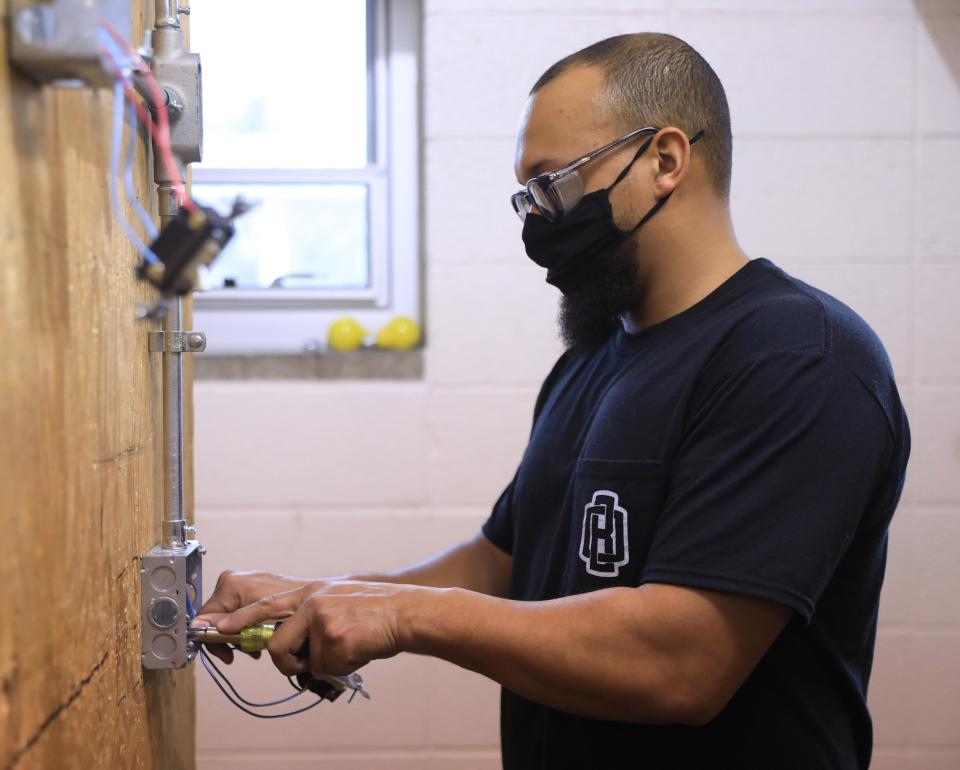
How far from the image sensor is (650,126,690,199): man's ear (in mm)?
1147

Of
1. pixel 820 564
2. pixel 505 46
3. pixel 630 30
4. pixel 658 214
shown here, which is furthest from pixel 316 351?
pixel 820 564

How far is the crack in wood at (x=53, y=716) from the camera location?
0.60 meters

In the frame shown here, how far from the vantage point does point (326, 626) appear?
960 mm

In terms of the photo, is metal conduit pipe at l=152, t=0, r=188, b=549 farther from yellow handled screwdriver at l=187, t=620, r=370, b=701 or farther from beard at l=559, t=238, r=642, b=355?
beard at l=559, t=238, r=642, b=355

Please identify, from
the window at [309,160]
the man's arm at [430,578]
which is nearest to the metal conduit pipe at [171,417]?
the man's arm at [430,578]

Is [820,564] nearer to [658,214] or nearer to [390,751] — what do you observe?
[658,214]

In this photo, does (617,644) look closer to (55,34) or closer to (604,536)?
(604,536)

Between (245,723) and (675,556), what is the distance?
1535mm

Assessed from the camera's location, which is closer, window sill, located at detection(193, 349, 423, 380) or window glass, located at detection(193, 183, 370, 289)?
window sill, located at detection(193, 349, 423, 380)

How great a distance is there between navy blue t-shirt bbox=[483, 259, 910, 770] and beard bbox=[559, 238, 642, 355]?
0.16 feet

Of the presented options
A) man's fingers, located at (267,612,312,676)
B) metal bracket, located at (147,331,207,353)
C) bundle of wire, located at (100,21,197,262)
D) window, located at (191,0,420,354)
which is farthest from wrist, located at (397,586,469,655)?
window, located at (191,0,420,354)

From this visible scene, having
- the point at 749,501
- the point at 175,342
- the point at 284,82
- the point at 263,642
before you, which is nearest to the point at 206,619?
the point at 263,642

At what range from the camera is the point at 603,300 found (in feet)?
3.93

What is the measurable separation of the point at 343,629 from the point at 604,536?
0.30 metres
